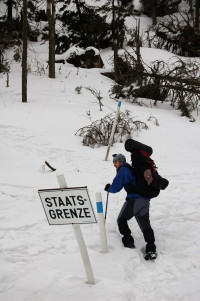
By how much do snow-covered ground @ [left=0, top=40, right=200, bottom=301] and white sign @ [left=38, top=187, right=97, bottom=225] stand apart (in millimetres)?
926

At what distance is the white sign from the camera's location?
292cm

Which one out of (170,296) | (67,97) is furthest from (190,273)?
(67,97)

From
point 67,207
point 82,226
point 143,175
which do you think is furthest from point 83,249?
point 82,226

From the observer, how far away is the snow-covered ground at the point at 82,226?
3488mm

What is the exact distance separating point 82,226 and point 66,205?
7.01 ft

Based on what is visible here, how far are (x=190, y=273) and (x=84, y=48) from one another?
20.8 m

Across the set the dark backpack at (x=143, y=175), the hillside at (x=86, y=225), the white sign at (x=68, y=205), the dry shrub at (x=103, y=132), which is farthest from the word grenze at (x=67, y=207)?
the dry shrub at (x=103, y=132)

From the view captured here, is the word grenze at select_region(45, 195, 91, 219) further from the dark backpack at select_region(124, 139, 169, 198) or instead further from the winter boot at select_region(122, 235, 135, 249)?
the winter boot at select_region(122, 235, 135, 249)

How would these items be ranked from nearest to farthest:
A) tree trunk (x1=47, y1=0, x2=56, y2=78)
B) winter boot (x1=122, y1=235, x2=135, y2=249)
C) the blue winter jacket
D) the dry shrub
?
the blue winter jacket
winter boot (x1=122, y1=235, x2=135, y2=249)
the dry shrub
tree trunk (x1=47, y1=0, x2=56, y2=78)

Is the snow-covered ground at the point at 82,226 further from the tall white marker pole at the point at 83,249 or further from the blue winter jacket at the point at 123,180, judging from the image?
the blue winter jacket at the point at 123,180

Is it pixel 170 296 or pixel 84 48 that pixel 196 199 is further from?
pixel 84 48

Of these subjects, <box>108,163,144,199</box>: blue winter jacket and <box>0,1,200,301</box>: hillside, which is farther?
<box>108,163,144,199</box>: blue winter jacket

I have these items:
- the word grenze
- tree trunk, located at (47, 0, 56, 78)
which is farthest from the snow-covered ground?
tree trunk, located at (47, 0, 56, 78)

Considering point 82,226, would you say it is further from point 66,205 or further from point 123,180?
point 66,205
